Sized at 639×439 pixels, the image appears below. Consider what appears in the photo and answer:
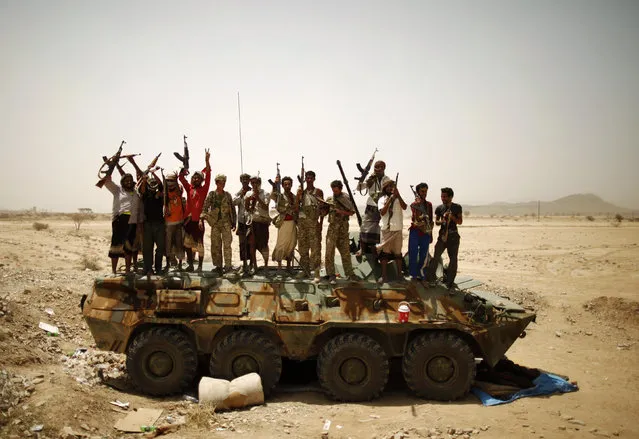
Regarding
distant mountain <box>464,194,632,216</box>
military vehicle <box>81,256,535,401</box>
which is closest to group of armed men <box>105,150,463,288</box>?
military vehicle <box>81,256,535,401</box>

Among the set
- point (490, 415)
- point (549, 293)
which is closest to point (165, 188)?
point (490, 415)

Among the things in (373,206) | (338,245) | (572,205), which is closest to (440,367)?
(338,245)

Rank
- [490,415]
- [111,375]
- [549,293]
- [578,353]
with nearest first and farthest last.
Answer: [490,415], [111,375], [578,353], [549,293]

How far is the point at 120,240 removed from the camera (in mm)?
7777

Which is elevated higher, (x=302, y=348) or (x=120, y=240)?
(x=120, y=240)

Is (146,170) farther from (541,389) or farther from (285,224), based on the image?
(541,389)

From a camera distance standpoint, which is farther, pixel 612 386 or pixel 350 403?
pixel 612 386

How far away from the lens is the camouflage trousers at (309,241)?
795cm

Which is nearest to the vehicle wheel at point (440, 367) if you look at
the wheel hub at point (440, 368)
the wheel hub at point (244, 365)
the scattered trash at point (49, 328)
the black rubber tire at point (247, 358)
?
the wheel hub at point (440, 368)

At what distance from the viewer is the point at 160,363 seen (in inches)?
277

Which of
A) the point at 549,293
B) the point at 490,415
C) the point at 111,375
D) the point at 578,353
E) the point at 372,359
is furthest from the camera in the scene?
the point at 549,293

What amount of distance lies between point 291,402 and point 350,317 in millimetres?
1553

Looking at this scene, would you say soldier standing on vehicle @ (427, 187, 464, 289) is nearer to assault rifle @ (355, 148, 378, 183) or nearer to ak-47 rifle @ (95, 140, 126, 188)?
assault rifle @ (355, 148, 378, 183)

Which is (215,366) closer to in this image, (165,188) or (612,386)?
(165,188)
